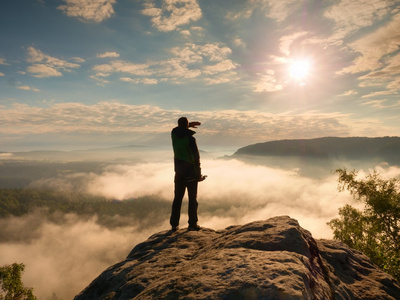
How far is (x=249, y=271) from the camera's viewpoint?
3719 millimetres

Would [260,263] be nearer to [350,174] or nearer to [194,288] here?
[194,288]

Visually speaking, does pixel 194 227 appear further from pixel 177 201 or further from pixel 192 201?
pixel 177 201

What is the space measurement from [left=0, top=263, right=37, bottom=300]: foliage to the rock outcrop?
46.1 m

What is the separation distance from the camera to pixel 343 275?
600 cm

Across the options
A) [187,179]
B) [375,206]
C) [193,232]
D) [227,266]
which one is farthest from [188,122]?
[375,206]

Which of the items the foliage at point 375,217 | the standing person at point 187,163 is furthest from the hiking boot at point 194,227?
the foliage at point 375,217

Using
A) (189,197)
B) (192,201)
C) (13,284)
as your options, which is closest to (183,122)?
(189,197)

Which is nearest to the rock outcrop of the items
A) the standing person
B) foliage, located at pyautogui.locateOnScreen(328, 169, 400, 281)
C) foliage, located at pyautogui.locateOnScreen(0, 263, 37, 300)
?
the standing person

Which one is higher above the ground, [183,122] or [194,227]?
[183,122]

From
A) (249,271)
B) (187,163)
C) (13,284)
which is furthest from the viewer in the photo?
(13,284)

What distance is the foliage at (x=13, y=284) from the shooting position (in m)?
37.8

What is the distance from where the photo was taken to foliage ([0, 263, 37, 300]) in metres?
A: 37.8

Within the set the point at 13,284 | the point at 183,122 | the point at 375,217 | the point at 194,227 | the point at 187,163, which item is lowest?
the point at 13,284

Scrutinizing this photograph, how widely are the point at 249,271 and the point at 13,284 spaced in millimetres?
52496
